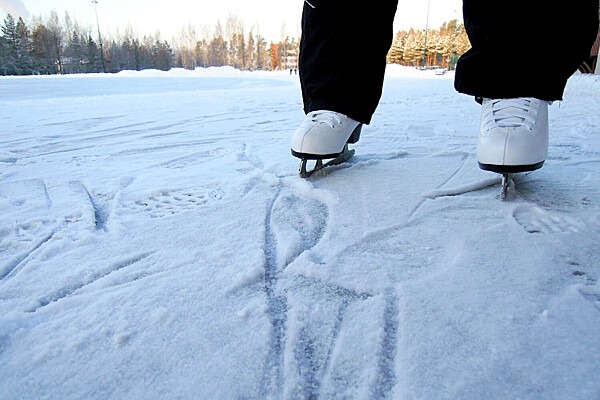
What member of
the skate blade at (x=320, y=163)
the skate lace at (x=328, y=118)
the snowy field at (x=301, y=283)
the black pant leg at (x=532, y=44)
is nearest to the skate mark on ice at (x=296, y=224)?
the snowy field at (x=301, y=283)

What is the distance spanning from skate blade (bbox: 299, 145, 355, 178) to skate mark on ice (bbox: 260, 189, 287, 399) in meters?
0.36

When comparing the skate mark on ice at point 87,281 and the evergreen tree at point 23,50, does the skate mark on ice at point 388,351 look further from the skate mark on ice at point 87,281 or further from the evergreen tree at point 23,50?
the evergreen tree at point 23,50

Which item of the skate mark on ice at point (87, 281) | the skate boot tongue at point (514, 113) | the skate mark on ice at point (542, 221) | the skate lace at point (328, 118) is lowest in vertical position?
the skate mark on ice at point (87, 281)

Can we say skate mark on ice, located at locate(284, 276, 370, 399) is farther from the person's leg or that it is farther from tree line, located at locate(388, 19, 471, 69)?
tree line, located at locate(388, 19, 471, 69)

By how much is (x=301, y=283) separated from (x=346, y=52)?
0.75 meters

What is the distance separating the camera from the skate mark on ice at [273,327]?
1.14ft

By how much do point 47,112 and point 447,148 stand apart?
7.97 ft

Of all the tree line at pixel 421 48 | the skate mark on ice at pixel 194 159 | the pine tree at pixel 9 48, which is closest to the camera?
the skate mark on ice at pixel 194 159

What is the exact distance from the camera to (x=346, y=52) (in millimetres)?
1045

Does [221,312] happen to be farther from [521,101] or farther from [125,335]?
[521,101]

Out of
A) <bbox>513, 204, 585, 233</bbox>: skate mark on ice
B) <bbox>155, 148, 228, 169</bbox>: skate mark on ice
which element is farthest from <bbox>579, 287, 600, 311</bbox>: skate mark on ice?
<bbox>155, 148, 228, 169</bbox>: skate mark on ice

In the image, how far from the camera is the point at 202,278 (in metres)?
0.51

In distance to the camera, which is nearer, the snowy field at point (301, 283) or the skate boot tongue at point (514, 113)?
the snowy field at point (301, 283)

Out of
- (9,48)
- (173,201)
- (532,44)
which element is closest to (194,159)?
(173,201)
